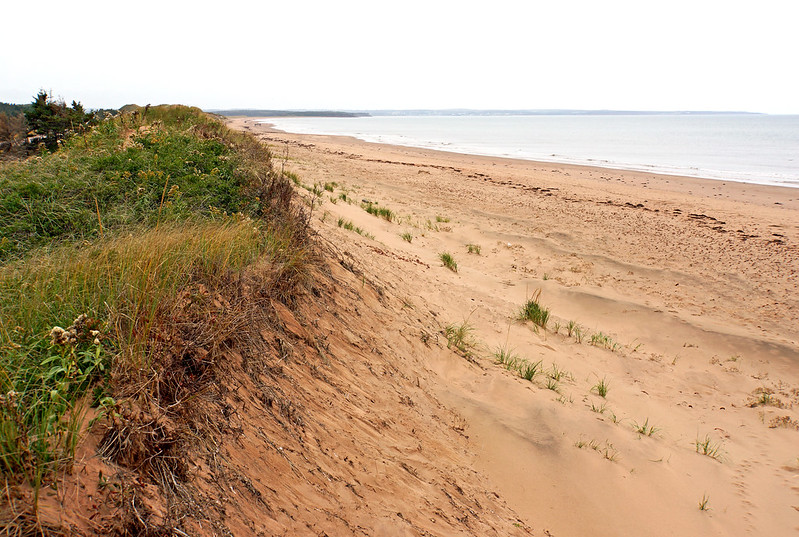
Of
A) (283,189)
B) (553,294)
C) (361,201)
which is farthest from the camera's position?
(361,201)

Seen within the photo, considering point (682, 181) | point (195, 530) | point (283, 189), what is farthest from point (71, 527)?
point (682, 181)

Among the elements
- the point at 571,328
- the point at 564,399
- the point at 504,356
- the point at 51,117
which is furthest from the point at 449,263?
the point at 51,117

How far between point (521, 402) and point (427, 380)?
3.19ft

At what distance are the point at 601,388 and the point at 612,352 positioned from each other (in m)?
1.40

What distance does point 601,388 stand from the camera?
5238 mm

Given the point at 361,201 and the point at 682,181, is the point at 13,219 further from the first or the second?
the point at 682,181

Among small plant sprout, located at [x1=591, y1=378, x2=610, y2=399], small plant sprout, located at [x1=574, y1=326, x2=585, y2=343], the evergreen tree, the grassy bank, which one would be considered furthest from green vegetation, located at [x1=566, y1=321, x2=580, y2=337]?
the evergreen tree

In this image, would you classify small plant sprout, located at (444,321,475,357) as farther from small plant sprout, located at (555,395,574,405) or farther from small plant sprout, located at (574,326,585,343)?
small plant sprout, located at (574,326,585,343)

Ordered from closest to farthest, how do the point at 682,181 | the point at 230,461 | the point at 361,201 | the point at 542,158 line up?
the point at 230,461
the point at 361,201
the point at 682,181
the point at 542,158

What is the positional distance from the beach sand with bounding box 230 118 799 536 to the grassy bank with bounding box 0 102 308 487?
5.21 ft

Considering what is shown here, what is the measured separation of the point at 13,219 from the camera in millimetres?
4125

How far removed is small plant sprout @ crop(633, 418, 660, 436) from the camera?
4.57 m

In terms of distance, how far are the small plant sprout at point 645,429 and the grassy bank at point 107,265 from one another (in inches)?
141

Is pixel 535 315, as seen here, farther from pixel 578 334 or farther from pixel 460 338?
pixel 460 338
